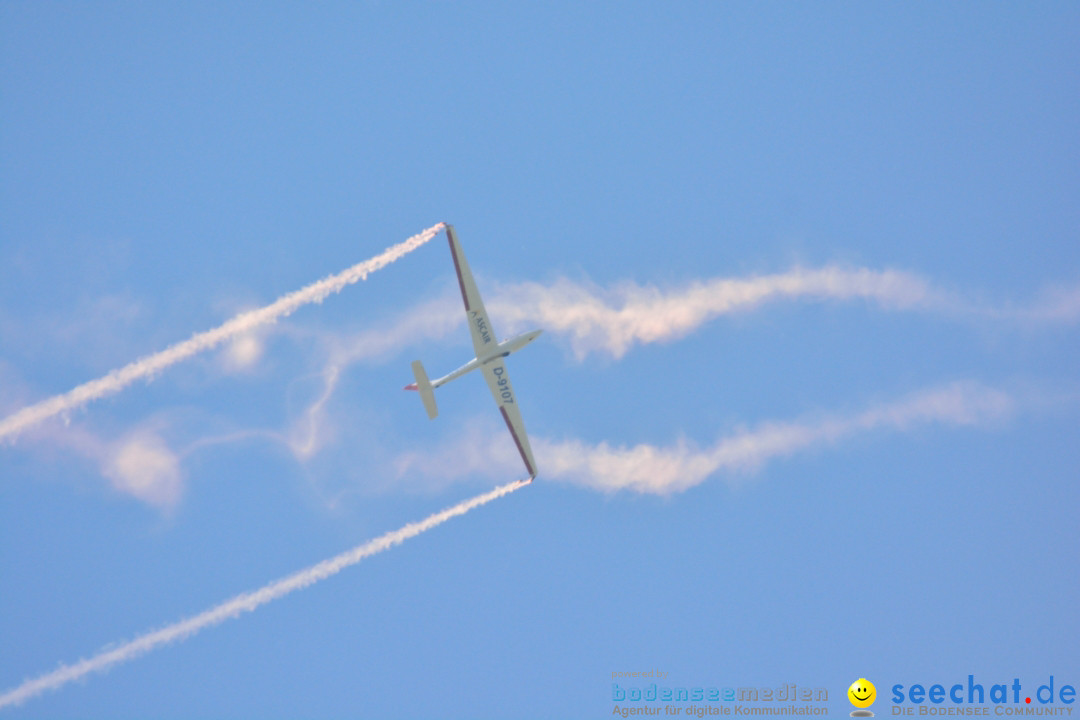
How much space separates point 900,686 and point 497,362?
32942 mm

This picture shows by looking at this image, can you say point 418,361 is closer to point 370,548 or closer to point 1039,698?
point 370,548

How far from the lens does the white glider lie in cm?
5959

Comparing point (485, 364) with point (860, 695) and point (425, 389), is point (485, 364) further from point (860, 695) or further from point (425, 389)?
point (860, 695)

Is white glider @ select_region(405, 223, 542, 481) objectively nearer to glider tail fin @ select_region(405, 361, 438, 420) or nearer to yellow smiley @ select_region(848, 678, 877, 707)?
glider tail fin @ select_region(405, 361, 438, 420)

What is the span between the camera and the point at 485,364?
62438 mm

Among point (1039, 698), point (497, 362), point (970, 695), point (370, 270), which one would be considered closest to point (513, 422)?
point (497, 362)

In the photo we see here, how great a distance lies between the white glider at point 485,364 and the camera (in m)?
59.6

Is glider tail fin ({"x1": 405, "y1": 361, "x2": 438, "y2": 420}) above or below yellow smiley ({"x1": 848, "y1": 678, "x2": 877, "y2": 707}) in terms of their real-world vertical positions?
above

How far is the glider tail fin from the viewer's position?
5897cm

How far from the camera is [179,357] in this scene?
6081 centimetres

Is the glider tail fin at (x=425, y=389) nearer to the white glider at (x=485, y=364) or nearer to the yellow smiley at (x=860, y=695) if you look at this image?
the white glider at (x=485, y=364)

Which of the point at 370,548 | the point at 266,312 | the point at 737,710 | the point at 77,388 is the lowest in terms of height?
the point at 737,710

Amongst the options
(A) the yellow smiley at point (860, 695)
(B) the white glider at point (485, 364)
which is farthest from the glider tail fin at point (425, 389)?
(A) the yellow smiley at point (860, 695)

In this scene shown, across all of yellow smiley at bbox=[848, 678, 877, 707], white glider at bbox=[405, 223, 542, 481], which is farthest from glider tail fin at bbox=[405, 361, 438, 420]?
yellow smiley at bbox=[848, 678, 877, 707]
